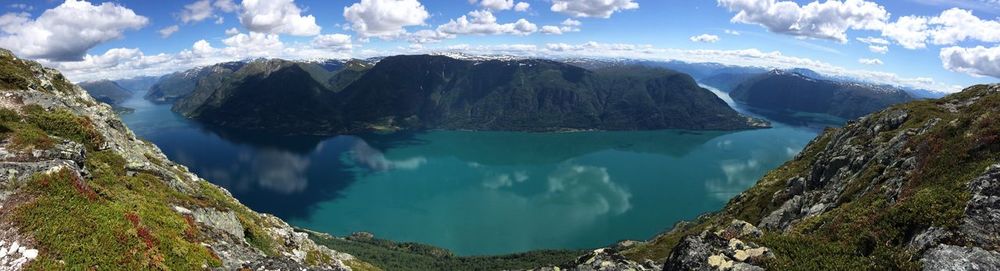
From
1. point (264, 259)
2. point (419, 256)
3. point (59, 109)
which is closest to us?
point (264, 259)

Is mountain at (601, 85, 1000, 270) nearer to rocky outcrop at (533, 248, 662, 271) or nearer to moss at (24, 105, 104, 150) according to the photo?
rocky outcrop at (533, 248, 662, 271)

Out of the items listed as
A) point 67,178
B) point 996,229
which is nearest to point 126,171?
point 67,178

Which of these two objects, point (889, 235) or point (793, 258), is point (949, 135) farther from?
point (793, 258)

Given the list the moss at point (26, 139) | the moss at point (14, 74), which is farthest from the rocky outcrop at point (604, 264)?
the moss at point (14, 74)

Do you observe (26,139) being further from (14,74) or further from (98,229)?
(14,74)

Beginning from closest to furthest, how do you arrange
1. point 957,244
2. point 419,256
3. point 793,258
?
point 957,244, point 793,258, point 419,256

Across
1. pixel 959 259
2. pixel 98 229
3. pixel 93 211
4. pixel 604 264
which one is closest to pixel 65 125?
pixel 93 211
